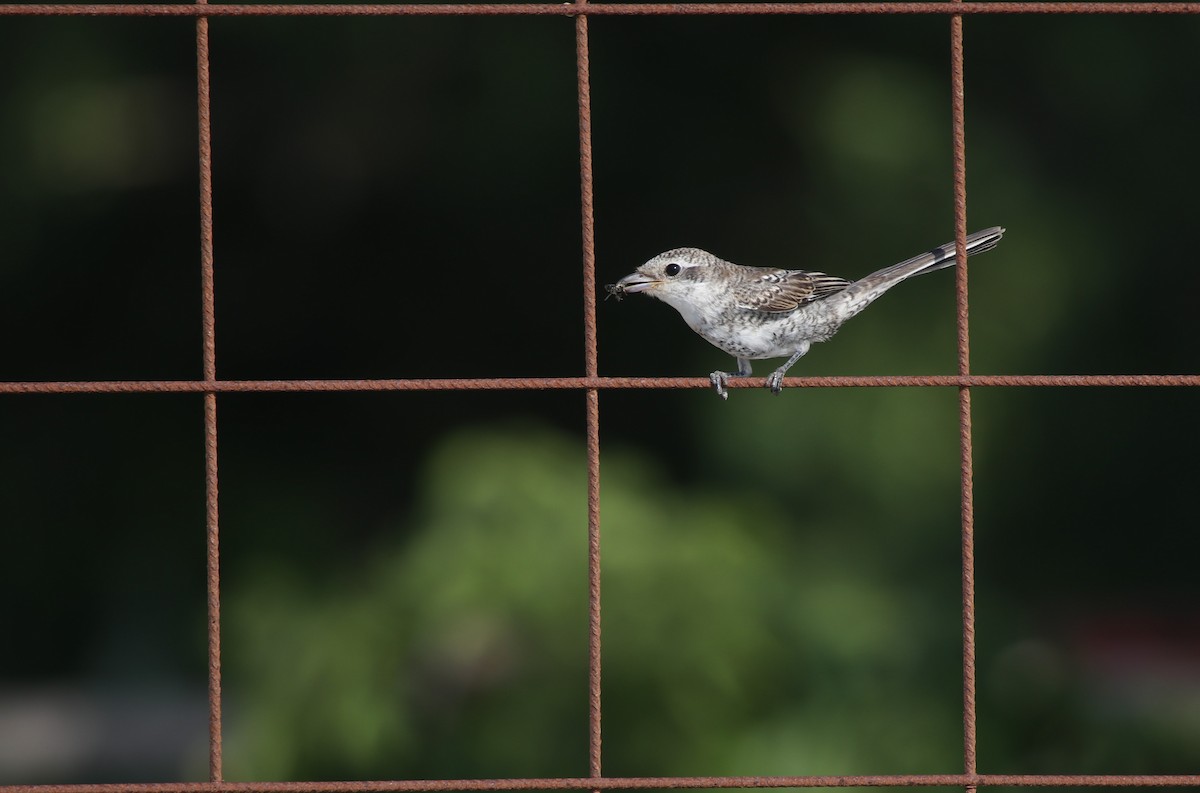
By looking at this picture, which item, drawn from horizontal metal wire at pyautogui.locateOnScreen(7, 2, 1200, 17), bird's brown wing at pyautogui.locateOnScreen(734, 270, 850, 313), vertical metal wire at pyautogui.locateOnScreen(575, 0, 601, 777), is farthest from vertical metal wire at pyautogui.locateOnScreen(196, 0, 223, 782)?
bird's brown wing at pyautogui.locateOnScreen(734, 270, 850, 313)

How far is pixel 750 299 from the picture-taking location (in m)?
4.17

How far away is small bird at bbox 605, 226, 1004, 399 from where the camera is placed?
4.16m

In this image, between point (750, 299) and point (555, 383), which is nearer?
point (555, 383)

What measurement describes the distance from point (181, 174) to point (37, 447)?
49.4 inches

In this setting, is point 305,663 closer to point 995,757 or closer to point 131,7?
point 995,757

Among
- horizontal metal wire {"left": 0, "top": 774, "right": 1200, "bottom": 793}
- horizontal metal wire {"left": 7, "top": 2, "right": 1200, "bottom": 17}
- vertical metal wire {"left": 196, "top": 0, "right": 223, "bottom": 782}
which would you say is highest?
horizontal metal wire {"left": 7, "top": 2, "right": 1200, "bottom": 17}

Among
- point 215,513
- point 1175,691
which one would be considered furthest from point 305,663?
point 1175,691

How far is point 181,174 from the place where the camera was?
6750mm

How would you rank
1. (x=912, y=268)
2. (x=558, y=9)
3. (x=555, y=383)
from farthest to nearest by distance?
(x=912, y=268), (x=558, y=9), (x=555, y=383)

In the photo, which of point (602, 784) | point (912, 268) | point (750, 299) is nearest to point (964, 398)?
point (602, 784)

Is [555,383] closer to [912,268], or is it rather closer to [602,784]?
[602,784]

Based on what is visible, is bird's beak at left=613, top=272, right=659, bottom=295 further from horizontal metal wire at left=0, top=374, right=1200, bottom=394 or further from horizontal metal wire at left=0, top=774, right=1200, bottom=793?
horizontal metal wire at left=0, top=774, right=1200, bottom=793

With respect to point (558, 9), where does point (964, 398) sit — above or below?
below

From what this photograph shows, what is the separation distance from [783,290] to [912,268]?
1.05 ft
